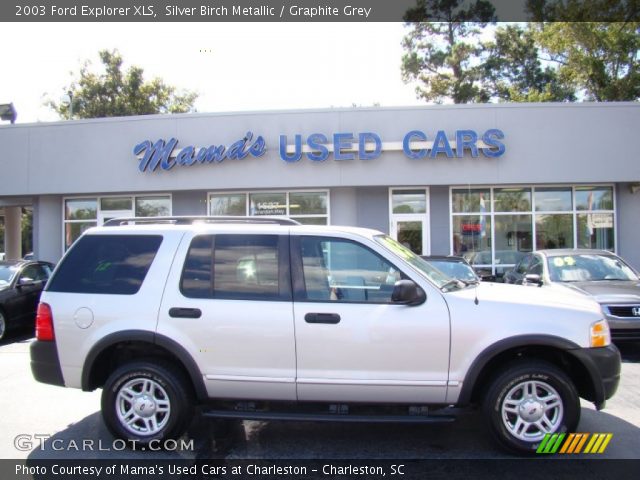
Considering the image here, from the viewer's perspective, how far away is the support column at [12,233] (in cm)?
2100

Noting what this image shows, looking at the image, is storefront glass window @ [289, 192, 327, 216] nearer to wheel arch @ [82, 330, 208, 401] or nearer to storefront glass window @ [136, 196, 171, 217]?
storefront glass window @ [136, 196, 171, 217]

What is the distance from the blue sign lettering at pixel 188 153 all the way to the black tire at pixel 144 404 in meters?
10.3

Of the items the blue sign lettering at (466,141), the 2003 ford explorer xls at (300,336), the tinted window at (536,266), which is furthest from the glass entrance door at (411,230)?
the 2003 ford explorer xls at (300,336)

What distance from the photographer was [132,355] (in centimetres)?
468

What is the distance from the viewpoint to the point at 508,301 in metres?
4.20

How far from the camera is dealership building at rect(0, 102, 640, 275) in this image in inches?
539

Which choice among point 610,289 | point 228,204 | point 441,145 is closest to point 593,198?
point 441,145

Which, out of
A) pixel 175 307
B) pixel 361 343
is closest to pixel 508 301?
pixel 361 343

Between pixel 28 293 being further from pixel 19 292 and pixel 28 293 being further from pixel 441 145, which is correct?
pixel 441 145

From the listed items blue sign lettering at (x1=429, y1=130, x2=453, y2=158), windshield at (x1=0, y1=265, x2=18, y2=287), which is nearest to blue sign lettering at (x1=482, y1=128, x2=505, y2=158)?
blue sign lettering at (x1=429, y1=130, x2=453, y2=158)

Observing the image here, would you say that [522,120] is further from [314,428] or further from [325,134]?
[314,428]

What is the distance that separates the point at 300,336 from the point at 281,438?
114 cm

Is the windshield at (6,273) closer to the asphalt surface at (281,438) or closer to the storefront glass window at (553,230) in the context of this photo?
the asphalt surface at (281,438)

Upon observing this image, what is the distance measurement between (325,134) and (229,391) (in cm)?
1070
